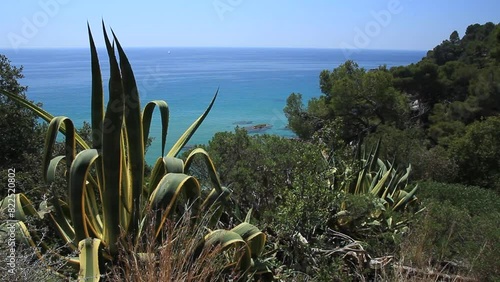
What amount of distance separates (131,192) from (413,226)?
7.51ft

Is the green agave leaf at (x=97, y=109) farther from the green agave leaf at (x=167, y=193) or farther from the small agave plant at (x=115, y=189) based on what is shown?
the green agave leaf at (x=167, y=193)

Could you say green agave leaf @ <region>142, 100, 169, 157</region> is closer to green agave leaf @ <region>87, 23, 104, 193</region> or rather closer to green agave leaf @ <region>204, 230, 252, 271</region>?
green agave leaf @ <region>87, 23, 104, 193</region>

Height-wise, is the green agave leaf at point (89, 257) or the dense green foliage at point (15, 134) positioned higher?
the dense green foliage at point (15, 134)

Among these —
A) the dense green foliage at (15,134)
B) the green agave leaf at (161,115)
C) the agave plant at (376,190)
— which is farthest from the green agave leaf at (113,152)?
the agave plant at (376,190)

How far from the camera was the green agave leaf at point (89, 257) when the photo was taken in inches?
91.4

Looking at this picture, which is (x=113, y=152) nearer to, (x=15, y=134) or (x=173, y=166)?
(x=173, y=166)

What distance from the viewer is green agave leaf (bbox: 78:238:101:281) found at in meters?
2.32

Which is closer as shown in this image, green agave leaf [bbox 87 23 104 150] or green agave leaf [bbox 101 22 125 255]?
green agave leaf [bbox 101 22 125 255]

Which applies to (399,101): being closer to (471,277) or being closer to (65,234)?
(471,277)

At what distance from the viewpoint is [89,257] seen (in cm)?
240

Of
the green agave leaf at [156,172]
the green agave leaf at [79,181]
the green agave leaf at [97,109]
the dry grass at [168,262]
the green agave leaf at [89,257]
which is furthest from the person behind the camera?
the green agave leaf at [156,172]

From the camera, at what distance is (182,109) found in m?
36.1

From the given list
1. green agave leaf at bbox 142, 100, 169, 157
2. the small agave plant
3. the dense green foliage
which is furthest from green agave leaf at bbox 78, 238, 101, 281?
the dense green foliage

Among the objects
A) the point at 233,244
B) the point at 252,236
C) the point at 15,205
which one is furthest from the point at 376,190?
the point at 15,205
